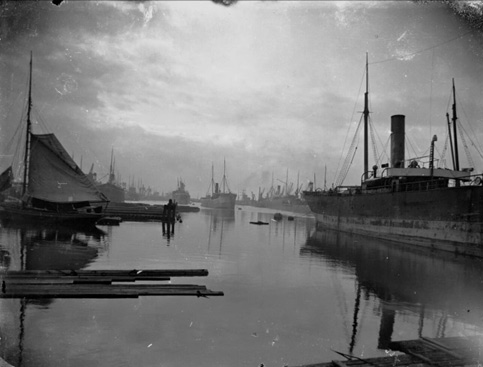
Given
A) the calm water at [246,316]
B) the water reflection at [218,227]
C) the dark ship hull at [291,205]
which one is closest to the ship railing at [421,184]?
the calm water at [246,316]

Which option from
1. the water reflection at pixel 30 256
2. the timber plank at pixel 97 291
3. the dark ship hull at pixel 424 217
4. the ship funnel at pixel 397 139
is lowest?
the water reflection at pixel 30 256

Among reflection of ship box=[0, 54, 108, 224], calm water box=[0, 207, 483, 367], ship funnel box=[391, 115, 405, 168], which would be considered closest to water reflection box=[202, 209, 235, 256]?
calm water box=[0, 207, 483, 367]

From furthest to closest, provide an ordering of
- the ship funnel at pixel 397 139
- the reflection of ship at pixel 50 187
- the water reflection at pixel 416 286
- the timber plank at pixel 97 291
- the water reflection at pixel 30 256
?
the ship funnel at pixel 397 139 < the reflection of ship at pixel 50 187 < the timber plank at pixel 97 291 < the water reflection at pixel 416 286 < the water reflection at pixel 30 256

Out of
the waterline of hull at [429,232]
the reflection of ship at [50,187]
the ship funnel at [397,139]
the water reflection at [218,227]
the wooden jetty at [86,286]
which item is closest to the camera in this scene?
the wooden jetty at [86,286]

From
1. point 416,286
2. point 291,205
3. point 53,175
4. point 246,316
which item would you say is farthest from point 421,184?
point 291,205

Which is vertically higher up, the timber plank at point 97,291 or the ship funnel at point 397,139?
the ship funnel at point 397,139

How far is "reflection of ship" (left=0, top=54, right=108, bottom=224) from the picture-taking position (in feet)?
102

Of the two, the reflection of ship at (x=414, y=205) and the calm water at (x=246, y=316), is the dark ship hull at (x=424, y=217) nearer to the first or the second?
the reflection of ship at (x=414, y=205)

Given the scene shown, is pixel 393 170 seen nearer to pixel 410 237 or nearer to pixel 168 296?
pixel 410 237

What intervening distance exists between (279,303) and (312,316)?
1.42 m

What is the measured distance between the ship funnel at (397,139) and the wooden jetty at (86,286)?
28.0 m

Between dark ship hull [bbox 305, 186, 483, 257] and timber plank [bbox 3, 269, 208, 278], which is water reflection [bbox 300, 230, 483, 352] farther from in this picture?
timber plank [bbox 3, 269, 208, 278]

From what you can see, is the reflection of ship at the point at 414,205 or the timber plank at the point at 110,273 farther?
the reflection of ship at the point at 414,205

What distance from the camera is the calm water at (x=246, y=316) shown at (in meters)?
6.75
